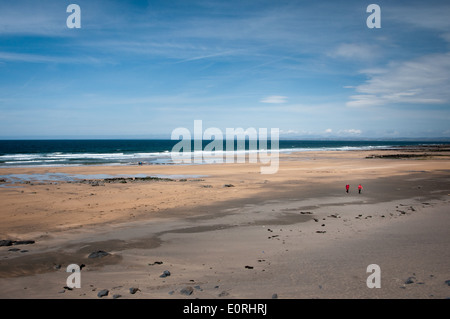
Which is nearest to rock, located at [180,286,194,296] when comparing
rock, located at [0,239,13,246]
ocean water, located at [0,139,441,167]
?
rock, located at [0,239,13,246]

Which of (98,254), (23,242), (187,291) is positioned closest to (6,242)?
(23,242)

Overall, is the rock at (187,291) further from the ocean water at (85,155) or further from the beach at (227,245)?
the ocean water at (85,155)

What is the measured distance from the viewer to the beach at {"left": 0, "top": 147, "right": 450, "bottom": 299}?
6828 mm

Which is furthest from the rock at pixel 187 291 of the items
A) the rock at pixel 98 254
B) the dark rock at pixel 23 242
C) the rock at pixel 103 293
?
the dark rock at pixel 23 242

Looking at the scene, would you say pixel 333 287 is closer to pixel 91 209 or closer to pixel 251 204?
pixel 251 204

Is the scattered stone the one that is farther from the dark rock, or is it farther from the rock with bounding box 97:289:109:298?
the dark rock

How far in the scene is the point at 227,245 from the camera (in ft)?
32.7

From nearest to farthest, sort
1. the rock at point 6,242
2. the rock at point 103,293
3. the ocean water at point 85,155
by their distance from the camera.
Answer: the rock at point 103,293 → the rock at point 6,242 → the ocean water at point 85,155

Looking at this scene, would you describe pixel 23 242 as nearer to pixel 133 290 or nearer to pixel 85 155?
pixel 133 290

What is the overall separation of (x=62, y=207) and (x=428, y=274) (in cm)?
1702

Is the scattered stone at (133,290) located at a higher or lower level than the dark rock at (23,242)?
higher

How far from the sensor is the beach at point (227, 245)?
6.83m

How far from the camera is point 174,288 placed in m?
6.81
